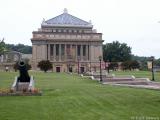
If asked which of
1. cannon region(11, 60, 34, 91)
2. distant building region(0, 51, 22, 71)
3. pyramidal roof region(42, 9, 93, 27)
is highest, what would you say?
pyramidal roof region(42, 9, 93, 27)

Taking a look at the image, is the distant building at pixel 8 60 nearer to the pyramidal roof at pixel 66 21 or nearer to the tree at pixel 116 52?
the pyramidal roof at pixel 66 21

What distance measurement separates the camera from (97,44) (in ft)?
479

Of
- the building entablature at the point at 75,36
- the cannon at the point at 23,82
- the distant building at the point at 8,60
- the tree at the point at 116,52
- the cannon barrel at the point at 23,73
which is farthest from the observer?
the tree at the point at 116,52

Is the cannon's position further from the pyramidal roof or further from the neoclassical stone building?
the pyramidal roof

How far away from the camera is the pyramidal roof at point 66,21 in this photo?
490 ft

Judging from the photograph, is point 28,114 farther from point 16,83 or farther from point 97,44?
point 97,44

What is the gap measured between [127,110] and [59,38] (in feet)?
422

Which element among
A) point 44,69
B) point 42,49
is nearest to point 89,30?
point 42,49

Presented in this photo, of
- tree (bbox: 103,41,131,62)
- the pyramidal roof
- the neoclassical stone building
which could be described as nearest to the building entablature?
the neoclassical stone building

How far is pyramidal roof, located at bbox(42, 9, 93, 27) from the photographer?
490 ft

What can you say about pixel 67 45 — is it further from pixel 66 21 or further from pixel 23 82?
pixel 23 82

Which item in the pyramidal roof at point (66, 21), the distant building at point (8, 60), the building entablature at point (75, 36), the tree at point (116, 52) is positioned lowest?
the distant building at point (8, 60)

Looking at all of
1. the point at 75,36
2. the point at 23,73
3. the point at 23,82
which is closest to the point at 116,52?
the point at 75,36

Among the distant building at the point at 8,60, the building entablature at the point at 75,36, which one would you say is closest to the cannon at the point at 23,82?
the building entablature at the point at 75,36
